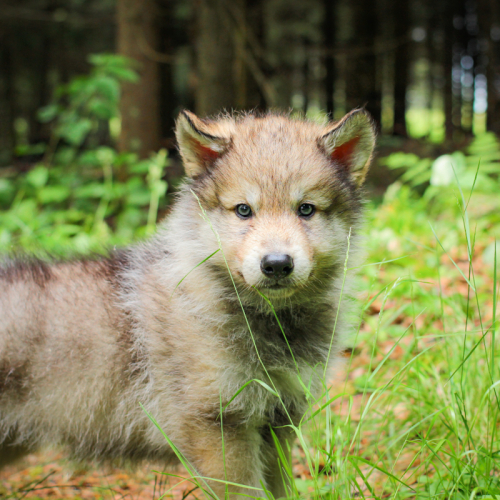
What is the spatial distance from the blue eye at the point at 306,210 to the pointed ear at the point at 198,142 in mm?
490

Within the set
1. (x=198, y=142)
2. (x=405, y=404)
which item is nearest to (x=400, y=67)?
(x=405, y=404)

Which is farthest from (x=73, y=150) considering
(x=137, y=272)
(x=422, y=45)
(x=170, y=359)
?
(x=422, y=45)

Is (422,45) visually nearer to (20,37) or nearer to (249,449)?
(20,37)

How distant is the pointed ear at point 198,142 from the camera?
245cm

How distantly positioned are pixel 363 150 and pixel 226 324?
1.11 metres

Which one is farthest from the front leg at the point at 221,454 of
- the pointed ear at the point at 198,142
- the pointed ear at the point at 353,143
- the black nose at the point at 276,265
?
the pointed ear at the point at 353,143

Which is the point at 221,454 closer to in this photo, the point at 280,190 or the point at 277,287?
the point at 277,287

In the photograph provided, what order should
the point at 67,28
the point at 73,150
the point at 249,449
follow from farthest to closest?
the point at 67,28
the point at 73,150
the point at 249,449

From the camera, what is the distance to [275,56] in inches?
584

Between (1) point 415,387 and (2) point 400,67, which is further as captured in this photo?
(2) point 400,67

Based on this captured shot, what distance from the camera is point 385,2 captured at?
15.7 meters

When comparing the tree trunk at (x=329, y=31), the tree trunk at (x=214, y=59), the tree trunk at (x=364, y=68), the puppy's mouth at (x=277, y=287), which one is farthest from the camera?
the tree trunk at (x=329, y=31)

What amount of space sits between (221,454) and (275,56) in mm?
14155

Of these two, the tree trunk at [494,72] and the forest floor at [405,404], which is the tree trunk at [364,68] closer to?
the tree trunk at [494,72]
